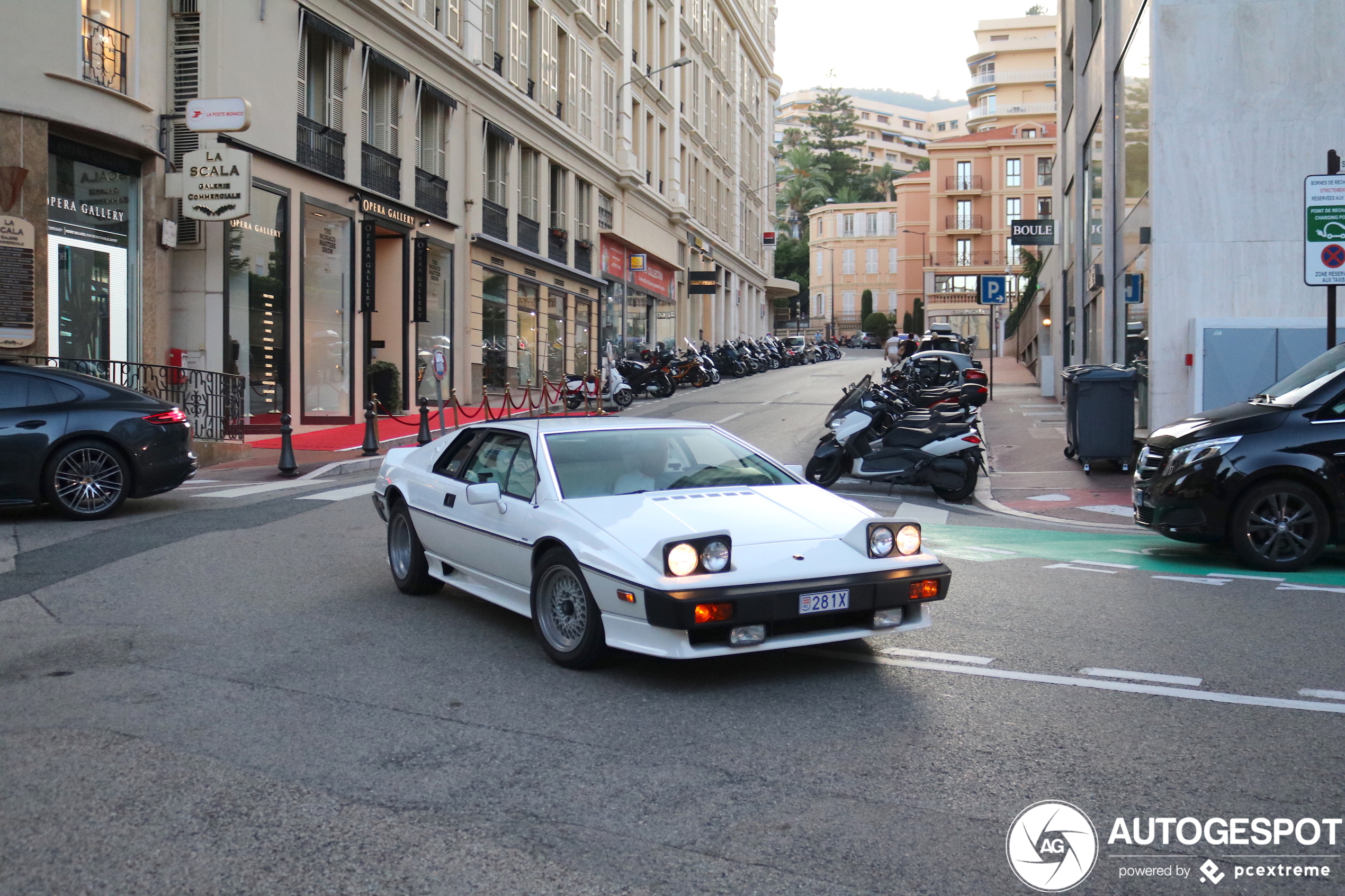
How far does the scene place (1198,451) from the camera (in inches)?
370

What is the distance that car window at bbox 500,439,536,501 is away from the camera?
261 inches

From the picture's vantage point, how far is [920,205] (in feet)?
302

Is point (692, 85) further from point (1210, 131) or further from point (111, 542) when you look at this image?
point (111, 542)

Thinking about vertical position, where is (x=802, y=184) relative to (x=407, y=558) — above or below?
above

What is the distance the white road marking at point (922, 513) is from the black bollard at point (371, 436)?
8.31 m

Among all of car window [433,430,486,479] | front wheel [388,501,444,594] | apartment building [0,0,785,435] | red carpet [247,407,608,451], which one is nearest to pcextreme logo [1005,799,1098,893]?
car window [433,430,486,479]

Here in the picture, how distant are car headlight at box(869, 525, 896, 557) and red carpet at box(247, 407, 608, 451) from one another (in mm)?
13133

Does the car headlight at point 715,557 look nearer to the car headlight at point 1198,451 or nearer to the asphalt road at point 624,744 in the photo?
the asphalt road at point 624,744

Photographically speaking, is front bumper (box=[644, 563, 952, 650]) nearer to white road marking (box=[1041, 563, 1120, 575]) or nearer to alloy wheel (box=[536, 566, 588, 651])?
alloy wheel (box=[536, 566, 588, 651])

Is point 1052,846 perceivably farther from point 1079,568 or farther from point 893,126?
point 893,126

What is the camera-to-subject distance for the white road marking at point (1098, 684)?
5.40 m

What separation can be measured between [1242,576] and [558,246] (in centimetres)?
3009

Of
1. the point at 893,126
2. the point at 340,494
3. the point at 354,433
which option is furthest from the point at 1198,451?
the point at 893,126

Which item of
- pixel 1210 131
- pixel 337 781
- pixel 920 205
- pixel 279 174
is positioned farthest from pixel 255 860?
pixel 920 205
